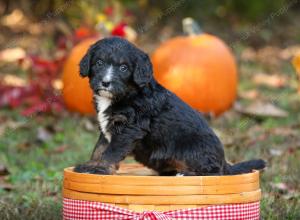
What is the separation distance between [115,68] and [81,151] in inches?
106

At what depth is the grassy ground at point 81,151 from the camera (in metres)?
4.09

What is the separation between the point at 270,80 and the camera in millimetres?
8883

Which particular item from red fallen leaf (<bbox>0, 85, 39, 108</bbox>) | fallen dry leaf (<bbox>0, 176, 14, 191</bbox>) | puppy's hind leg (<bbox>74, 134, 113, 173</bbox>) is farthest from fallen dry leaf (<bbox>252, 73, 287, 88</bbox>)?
puppy's hind leg (<bbox>74, 134, 113, 173</bbox>)

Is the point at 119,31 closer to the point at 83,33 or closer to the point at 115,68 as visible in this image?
the point at 83,33

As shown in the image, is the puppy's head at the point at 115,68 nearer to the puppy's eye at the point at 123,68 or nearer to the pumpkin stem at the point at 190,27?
the puppy's eye at the point at 123,68

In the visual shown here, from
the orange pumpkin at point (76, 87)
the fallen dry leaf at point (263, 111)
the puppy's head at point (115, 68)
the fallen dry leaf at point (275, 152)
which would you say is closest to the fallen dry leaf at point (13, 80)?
the orange pumpkin at point (76, 87)

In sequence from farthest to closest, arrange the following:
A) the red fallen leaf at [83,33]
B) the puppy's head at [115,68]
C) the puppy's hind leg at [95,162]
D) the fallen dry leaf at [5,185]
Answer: the red fallen leaf at [83,33]
the fallen dry leaf at [5,185]
the puppy's hind leg at [95,162]
the puppy's head at [115,68]

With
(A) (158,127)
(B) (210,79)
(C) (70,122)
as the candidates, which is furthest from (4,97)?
(A) (158,127)

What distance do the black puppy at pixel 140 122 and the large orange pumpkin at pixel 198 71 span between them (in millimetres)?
3554

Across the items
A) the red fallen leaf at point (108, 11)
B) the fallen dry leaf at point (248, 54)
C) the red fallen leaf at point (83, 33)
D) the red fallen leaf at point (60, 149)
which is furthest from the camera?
the fallen dry leaf at point (248, 54)

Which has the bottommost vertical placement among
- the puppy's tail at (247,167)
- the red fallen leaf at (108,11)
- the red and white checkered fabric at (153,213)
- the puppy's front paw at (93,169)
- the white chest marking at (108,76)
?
the red and white checkered fabric at (153,213)

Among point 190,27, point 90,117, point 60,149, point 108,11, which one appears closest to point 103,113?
point 60,149

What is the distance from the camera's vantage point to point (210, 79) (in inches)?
277

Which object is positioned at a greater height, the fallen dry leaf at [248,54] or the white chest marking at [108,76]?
the fallen dry leaf at [248,54]
